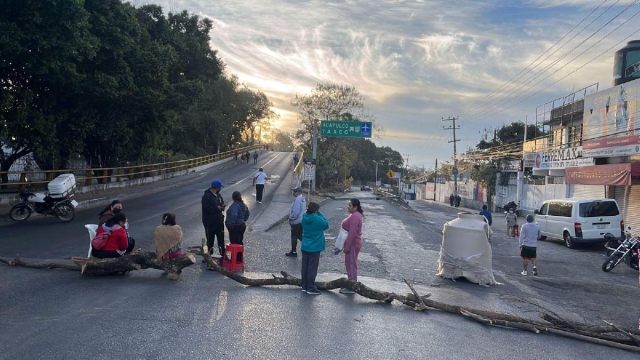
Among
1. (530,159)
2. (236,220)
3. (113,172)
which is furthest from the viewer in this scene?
(530,159)

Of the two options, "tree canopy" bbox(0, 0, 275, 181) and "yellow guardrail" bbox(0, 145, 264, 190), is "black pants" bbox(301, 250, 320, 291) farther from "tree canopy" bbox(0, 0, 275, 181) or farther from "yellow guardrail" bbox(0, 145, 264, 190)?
"yellow guardrail" bbox(0, 145, 264, 190)

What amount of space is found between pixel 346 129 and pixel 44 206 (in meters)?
25.7

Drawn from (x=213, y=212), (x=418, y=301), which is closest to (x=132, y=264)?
(x=213, y=212)

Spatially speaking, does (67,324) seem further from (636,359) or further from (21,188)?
(21,188)

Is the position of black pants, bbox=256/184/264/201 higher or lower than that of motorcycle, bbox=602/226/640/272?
higher

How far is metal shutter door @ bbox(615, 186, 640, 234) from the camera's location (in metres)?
22.5

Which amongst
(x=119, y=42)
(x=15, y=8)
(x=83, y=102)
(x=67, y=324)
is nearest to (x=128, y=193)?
(x=83, y=102)

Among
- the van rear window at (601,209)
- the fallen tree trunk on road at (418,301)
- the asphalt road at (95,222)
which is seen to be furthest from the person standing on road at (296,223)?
the van rear window at (601,209)

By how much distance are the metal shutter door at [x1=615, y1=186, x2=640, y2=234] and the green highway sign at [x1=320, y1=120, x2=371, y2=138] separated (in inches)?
754

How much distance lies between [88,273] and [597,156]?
22.9 m

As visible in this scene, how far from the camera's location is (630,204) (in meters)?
23.2

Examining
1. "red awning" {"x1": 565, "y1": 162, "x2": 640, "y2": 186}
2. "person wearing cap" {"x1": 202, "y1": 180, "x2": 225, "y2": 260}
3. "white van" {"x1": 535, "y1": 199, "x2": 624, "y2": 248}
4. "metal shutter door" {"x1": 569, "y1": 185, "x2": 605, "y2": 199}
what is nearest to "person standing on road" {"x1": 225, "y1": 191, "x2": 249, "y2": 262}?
"person wearing cap" {"x1": 202, "y1": 180, "x2": 225, "y2": 260}

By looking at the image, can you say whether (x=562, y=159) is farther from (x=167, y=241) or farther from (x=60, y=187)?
(x=167, y=241)

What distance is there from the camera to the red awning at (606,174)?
20203mm
